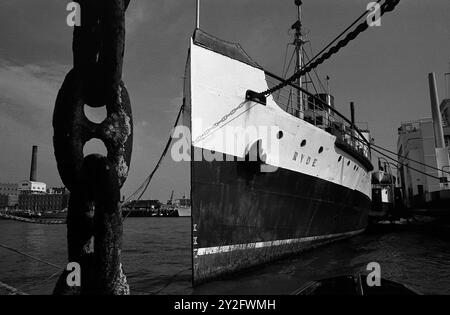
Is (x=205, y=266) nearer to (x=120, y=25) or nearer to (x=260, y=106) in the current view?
(x=260, y=106)

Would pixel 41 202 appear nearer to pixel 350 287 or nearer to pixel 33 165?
pixel 33 165

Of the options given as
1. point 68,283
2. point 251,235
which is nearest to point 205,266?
point 251,235

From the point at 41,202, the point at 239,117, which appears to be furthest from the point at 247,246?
the point at 41,202

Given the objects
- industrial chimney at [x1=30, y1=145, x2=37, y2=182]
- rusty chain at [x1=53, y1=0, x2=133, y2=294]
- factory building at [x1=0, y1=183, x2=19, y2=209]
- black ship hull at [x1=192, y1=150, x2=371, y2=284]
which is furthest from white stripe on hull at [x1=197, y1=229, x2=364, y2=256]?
factory building at [x1=0, y1=183, x2=19, y2=209]

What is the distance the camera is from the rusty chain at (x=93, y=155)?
225 centimetres

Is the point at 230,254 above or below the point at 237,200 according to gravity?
below

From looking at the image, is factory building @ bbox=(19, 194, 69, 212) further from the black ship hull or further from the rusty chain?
the rusty chain

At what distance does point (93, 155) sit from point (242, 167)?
7.02 m

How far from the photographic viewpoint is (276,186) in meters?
9.99

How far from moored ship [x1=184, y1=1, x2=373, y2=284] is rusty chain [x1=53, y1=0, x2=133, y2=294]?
5.83 metres

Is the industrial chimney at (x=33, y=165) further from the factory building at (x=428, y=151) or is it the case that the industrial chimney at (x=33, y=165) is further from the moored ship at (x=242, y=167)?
the moored ship at (x=242, y=167)

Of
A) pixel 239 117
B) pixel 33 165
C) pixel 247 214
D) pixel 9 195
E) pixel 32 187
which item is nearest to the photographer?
pixel 247 214

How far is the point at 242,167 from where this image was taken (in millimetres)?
9164
